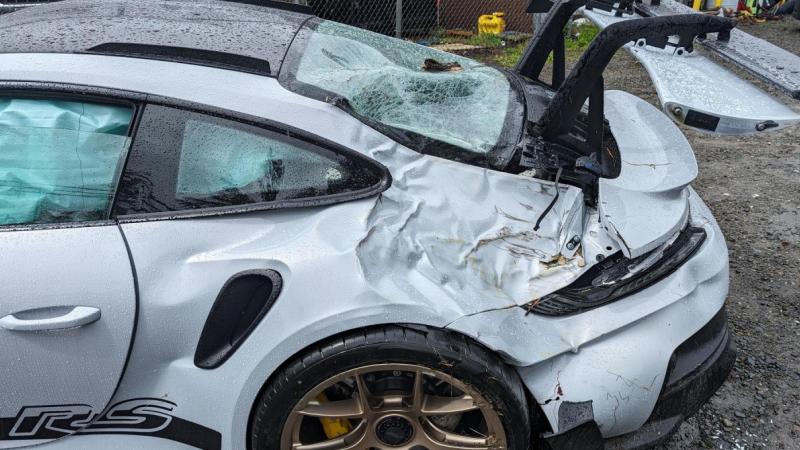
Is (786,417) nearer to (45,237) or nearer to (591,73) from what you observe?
(591,73)

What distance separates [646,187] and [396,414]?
3.87ft

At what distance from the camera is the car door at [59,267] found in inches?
73.7

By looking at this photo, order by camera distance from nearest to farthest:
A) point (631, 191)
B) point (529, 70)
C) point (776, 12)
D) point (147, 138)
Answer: point (147, 138), point (631, 191), point (776, 12), point (529, 70)

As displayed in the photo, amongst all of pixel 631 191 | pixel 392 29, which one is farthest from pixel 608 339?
pixel 392 29

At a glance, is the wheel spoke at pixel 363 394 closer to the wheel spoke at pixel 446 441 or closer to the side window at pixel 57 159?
the wheel spoke at pixel 446 441

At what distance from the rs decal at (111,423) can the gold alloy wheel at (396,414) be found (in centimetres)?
30

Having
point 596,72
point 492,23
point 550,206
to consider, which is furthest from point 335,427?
point 492,23

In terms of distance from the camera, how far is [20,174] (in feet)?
6.50

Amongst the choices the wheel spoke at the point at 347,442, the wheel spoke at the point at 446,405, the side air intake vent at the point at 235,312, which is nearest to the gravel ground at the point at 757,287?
the wheel spoke at the point at 446,405

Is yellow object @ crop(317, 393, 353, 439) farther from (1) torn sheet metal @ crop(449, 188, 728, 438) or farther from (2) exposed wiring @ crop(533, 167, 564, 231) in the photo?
(2) exposed wiring @ crop(533, 167, 564, 231)

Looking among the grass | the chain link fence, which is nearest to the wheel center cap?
the grass

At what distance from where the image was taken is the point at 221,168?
6.66 ft

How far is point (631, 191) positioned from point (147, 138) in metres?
1.60

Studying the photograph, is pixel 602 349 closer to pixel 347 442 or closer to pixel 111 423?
pixel 347 442
